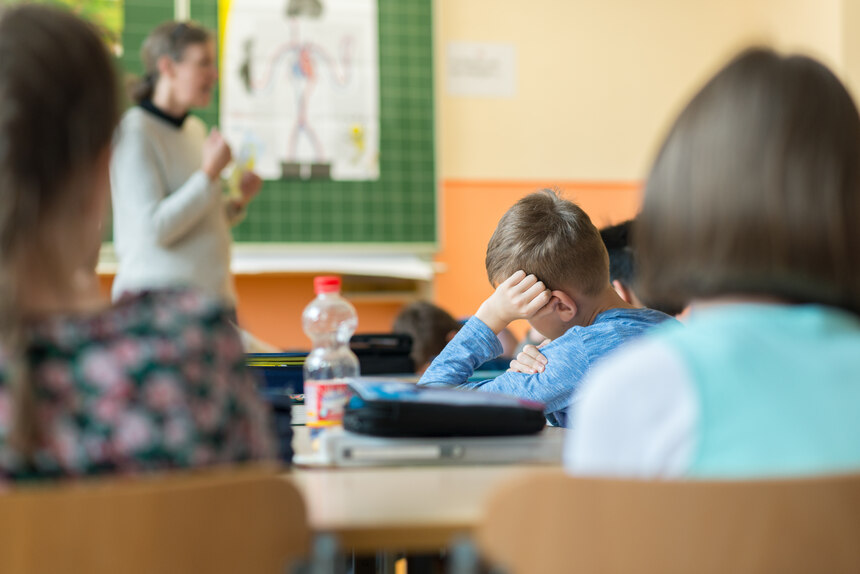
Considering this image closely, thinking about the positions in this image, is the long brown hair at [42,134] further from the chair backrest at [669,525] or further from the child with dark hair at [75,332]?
the chair backrest at [669,525]

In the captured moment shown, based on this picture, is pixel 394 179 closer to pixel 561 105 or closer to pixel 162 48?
pixel 561 105

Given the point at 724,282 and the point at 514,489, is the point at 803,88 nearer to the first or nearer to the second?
the point at 724,282

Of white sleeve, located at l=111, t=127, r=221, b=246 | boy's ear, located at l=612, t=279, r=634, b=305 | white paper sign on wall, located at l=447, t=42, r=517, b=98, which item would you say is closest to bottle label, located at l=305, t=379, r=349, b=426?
boy's ear, located at l=612, t=279, r=634, b=305

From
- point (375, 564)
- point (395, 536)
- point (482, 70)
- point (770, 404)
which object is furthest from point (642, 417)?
point (482, 70)

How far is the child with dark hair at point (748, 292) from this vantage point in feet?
2.40

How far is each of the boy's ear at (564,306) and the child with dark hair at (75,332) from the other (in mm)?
1043

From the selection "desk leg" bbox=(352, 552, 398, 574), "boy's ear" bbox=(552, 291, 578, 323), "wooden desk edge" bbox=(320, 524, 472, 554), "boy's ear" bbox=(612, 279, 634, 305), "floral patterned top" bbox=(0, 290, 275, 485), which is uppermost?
"floral patterned top" bbox=(0, 290, 275, 485)

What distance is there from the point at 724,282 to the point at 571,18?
4.89 m

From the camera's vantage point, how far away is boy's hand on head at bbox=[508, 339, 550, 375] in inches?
65.7

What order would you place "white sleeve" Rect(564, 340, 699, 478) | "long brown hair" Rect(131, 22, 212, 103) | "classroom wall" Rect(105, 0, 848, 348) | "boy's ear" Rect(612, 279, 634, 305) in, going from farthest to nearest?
1. "classroom wall" Rect(105, 0, 848, 348)
2. "long brown hair" Rect(131, 22, 212, 103)
3. "boy's ear" Rect(612, 279, 634, 305)
4. "white sleeve" Rect(564, 340, 699, 478)

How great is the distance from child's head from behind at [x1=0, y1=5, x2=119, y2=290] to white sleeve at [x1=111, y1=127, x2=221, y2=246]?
1.79m

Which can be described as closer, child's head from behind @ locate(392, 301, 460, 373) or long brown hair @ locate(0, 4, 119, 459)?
long brown hair @ locate(0, 4, 119, 459)

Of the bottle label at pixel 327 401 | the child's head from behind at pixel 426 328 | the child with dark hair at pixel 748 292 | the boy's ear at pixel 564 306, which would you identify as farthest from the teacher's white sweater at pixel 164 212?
the child with dark hair at pixel 748 292

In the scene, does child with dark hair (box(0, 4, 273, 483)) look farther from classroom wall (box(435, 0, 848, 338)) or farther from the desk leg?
classroom wall (box(435, 0, 848, 338))
